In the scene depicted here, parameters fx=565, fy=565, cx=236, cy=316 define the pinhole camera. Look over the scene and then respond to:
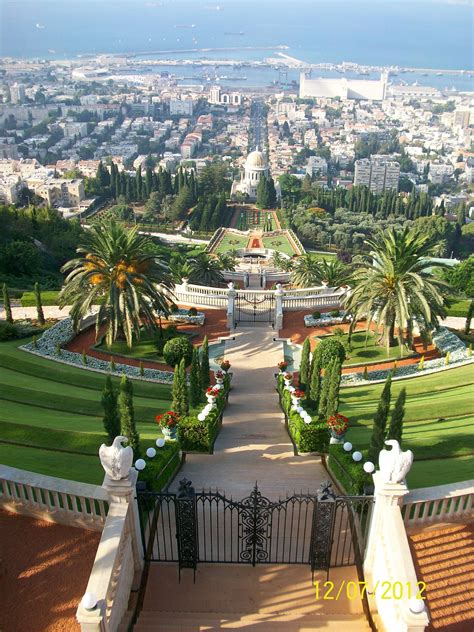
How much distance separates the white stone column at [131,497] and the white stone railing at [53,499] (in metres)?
0.83

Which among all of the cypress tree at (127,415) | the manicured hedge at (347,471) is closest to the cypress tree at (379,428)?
the manicured hedge at (347,471)

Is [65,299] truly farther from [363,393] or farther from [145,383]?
[363,393]

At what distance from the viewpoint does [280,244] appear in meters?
86.9

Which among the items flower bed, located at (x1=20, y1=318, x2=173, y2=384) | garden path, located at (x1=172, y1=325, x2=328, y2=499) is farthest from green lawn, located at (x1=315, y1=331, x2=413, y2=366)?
flower bed, located at (x1=20, y1=318, x2=173, y2=384)

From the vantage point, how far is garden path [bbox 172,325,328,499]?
15.9 metres

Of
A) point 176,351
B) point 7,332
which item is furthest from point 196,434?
point 7,332

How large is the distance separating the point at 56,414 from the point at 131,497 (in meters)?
9.87

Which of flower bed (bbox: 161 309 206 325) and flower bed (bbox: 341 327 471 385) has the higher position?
flower bed (bbox: 341 327 471 385)

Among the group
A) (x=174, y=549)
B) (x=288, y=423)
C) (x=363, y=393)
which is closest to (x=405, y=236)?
(x=363, y=393)

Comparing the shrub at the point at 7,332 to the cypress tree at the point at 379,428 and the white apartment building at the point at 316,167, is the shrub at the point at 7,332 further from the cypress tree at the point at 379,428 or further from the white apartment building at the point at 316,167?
the white apartment building at the point at 316,167

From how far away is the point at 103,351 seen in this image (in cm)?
2952

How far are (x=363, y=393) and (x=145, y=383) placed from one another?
32.7ft

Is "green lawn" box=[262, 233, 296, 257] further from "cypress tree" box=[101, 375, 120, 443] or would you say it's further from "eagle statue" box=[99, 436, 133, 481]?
"eagle statue" box=[99, 436, 133, 481]

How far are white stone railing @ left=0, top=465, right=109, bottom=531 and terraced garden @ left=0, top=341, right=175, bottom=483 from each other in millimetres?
1418
